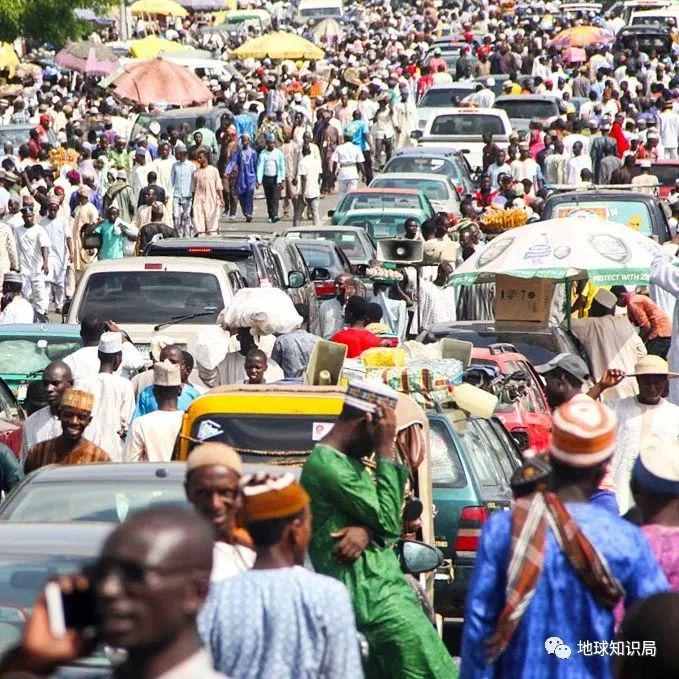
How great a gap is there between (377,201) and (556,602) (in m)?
21.4

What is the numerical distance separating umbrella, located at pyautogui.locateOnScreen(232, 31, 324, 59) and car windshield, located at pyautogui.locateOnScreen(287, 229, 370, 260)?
2286 cm

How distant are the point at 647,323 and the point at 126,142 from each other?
1873 centimetres

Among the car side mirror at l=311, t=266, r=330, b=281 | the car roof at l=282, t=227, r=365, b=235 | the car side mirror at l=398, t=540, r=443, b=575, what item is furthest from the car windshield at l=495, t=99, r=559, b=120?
the car side mirror at l=398, t=540, r=443, b=575

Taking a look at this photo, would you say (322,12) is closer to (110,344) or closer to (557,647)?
(110,344)

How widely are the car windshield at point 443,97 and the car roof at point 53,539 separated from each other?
110 ft

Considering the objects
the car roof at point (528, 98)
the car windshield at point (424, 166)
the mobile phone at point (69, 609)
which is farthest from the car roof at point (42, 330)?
the car roof at point (528, 98)

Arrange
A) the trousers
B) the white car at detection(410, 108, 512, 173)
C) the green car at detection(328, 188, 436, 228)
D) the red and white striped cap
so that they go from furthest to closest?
1. the white car at detection(410, 108, 512, 173)
2. the trousers
3. the green car at detection(328, 188, 436, 228)
4. the red and white striped cap

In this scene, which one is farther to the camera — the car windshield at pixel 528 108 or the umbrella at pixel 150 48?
the umbrella at pixel 150 48

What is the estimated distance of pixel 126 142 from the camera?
32375mm

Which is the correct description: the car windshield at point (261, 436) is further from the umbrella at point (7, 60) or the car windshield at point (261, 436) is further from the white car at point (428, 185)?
the umbrella at point (7, 60)

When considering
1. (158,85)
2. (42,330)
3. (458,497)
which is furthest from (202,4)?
(458,497)

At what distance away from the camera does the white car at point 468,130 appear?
112 ft

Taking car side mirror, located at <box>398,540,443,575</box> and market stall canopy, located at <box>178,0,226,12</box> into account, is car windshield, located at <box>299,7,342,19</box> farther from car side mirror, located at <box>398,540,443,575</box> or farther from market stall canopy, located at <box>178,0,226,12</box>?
car side mirror, located at <box>398,540,443,575</box>

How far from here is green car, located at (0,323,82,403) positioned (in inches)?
589
